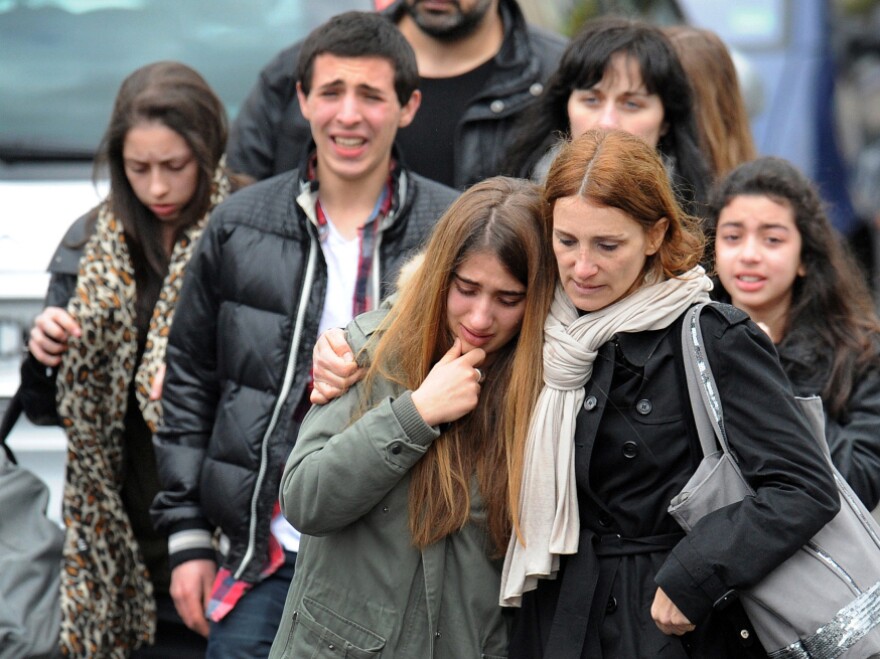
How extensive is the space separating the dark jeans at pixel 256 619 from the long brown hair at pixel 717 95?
1.86 metres

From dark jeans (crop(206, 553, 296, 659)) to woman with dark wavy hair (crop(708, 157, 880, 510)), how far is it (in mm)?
1338

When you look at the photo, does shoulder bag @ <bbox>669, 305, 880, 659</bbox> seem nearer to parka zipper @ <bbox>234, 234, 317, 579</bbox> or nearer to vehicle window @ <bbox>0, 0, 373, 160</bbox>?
parka zipper @ <bbox>234, 234, 317, 579</bbox>

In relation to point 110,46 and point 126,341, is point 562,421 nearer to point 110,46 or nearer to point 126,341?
point 126,341

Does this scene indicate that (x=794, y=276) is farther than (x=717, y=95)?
No

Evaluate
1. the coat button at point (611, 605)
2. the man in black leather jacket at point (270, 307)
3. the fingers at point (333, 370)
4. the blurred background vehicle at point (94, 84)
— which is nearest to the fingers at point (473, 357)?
the fingers at point (333, 370)

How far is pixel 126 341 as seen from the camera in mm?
4211

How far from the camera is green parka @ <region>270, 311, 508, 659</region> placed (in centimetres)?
299

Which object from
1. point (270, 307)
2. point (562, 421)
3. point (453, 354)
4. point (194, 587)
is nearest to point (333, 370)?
point (453, 354)

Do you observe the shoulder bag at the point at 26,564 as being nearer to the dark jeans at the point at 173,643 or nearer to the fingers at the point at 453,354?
the dark jeans at the point at 173,643

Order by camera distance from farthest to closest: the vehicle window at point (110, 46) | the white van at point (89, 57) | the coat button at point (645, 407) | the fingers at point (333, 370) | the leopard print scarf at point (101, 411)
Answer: the vehicle window at point (110, 46) → the white van at point (89, 57) → the leopard print scarf at point (101, 411) → the fingers at point (333, 370) → the coat button at point (645, 407)

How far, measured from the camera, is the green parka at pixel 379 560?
118 inches

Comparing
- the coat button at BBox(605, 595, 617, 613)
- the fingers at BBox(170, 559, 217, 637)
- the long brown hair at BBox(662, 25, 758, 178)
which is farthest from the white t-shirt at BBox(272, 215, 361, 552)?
the long brown hair at BBox(662, 25, 758, 178)

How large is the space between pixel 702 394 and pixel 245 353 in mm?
1357

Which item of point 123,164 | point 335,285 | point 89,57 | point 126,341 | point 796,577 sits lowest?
point 796,577
